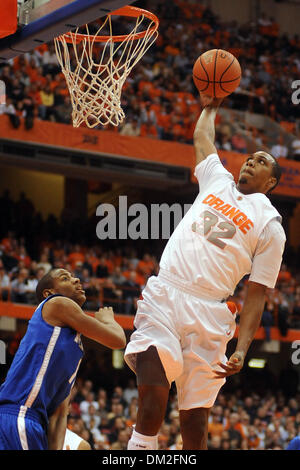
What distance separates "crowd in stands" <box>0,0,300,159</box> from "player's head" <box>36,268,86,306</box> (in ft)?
35.0

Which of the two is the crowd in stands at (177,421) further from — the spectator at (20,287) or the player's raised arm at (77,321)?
the player's raised arm at (77,321)

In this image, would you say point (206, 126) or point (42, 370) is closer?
point (42, 370)

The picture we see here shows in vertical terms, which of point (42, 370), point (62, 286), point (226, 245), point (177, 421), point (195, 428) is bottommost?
point (177, 421)

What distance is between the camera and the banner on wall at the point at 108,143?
16.4 metres

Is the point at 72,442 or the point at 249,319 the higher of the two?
the point at 249,319

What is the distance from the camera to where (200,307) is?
4602 millimetres

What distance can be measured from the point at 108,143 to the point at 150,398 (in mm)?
13194

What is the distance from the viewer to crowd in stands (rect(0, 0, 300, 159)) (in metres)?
16.5

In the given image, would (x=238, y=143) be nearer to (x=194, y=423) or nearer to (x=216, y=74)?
(x=216, y=74)

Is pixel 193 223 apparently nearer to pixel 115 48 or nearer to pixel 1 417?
pixel 1 417

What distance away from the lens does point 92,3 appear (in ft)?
17.4

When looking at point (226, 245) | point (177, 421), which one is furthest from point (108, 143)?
point (226, 245)

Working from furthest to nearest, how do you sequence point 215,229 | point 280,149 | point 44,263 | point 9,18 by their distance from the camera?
point 280,149 < point 44,263 < point 9,18 < point 215,229

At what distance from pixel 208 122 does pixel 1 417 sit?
7.16ft
